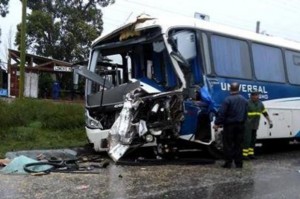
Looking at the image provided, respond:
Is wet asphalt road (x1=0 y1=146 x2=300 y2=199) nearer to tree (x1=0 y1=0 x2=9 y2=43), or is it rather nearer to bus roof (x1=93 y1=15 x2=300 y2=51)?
bus roof (x1=93 y1=15 x2=300 y2=51)

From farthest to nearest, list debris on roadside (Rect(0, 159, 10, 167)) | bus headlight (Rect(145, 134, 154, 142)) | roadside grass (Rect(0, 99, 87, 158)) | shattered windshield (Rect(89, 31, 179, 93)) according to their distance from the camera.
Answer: roadside grass (Rect(0, 99, 87, 158)) < shattered windshield (Rect(89, 31, 179, 93)) < bus headlight (Rect(145, 134, 154, 142)) < debris on roadside (Rect(0, 159, 10, 167))

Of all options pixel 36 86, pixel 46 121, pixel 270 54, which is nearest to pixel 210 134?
pixel 270 54

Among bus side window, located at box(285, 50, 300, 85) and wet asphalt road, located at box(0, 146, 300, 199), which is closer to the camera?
wet asphalt road, located at box(0, 146, 300, 199)

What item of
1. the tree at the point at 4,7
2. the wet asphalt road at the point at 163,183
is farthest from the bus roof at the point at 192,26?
the tree at the point at 4,7

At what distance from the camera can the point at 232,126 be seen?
10.2 meters

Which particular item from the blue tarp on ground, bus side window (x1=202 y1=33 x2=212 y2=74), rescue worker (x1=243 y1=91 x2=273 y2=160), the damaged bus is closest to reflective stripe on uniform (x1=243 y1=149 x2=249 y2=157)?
rescue worker (x1=243 y1=91 x2=273 y2=160)

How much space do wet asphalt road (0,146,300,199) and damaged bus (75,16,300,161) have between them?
680mm

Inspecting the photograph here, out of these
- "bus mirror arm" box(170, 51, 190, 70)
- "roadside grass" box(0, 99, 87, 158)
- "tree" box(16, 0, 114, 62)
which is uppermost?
"tree" box(16, 0, 114, 62)

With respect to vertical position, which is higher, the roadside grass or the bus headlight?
the roadside grass

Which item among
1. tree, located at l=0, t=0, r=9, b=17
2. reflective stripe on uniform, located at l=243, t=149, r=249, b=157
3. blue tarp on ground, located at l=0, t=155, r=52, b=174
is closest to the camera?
blue tarp on ground, located at l=0, t=155, r=52, b=174

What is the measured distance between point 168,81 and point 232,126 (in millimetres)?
1677

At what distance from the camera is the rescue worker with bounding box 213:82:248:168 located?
10156mm

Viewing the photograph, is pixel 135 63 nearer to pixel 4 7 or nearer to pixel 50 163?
pixel 50 163

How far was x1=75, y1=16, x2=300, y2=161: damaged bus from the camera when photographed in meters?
10.4
